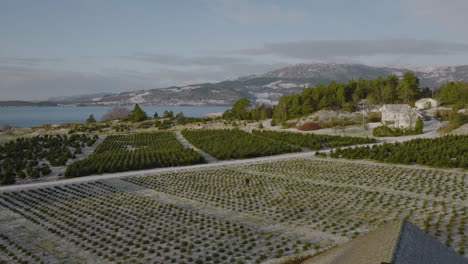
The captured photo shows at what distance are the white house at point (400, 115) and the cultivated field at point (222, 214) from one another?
2583 centimetres

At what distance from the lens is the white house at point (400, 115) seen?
44.3m

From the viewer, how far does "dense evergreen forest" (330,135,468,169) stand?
73.0 feet

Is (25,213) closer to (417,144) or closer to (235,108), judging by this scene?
(417,144)

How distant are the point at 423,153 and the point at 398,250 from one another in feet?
77.5

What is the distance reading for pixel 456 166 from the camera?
2166 cm

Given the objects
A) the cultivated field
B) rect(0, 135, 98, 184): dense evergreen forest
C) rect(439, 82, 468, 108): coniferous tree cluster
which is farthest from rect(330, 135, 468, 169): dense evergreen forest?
A: rect(439, 82, 468, 108): coniferous tree cluster

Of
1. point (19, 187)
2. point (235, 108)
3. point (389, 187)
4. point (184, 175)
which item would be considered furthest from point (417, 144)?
point (235, 108)

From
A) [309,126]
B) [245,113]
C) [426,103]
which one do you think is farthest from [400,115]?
[245,113]

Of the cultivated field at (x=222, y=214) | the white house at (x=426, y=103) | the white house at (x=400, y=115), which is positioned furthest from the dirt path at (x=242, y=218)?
the white house at (x=426, y=103)

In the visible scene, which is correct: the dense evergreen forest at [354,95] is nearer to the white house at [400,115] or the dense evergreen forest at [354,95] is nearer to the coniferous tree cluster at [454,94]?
the coniferous tree cluster at [454,94]

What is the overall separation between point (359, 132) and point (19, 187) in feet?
138

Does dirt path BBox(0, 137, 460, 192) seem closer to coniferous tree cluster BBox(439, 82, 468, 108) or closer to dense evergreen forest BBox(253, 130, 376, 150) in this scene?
dense evergreen forest BBox(253, 130, 376, 150)

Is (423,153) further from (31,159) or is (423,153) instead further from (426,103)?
(426,103)

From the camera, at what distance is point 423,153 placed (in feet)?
81.3
